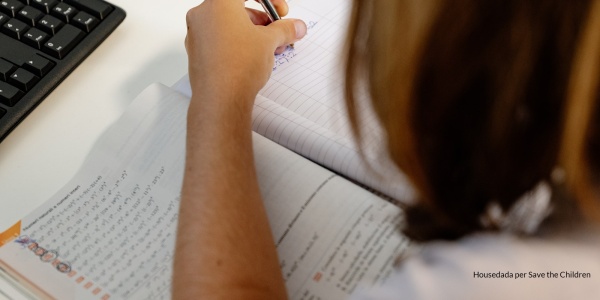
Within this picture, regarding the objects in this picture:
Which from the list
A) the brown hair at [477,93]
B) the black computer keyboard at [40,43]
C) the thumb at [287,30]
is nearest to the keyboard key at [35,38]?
the black computer keyboard at [40,43]

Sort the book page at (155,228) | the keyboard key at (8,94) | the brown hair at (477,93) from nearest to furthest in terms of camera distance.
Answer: the brown hair at (477,93) → the book page at (155,228) → the keyboard key at (8,94)

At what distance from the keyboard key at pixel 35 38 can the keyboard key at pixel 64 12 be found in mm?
27

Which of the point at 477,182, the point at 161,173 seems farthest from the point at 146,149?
the point at 477,182

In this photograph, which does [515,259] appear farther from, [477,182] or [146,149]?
[146,149]

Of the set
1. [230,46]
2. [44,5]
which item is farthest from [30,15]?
[230,46]

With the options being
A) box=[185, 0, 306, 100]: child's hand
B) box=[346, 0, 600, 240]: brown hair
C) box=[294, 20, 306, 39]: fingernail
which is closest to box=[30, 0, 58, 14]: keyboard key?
box=[185, 0, 306, 100]: child's hand

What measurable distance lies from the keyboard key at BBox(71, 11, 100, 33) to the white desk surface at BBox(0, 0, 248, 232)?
2 cm

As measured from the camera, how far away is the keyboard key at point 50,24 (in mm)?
679

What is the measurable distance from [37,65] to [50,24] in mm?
49

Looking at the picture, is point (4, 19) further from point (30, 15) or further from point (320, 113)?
point (320, 113)

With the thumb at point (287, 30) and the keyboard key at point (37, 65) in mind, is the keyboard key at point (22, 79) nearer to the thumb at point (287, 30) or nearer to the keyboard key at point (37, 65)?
the keyboard key at point (37, 65)

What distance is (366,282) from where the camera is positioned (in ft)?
1.67

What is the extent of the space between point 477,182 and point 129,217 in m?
0.29

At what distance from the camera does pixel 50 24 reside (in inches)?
26.8
